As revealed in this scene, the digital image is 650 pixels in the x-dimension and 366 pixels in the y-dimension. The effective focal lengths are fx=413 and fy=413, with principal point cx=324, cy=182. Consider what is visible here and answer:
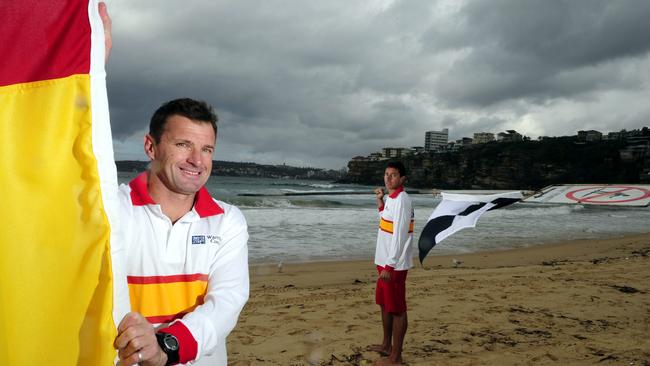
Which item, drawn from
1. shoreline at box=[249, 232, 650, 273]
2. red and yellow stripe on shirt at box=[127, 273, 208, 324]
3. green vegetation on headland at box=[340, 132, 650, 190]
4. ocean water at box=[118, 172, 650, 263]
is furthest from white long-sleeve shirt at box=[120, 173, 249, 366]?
green vegetation on headland at box=[340, 132, 650, 190]

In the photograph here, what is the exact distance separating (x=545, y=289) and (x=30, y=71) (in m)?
9.08

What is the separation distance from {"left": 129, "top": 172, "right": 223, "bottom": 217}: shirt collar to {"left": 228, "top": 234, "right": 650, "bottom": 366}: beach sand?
11.3ft

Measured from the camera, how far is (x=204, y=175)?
1885mm

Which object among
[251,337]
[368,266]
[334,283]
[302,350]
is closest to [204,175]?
[302,350]

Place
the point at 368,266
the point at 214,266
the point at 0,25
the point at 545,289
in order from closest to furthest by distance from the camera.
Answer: the point at 0,25 < the point at 214,266 < the point at 545,289 < the point at 368,266

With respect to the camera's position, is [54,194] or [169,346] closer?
[54,194]

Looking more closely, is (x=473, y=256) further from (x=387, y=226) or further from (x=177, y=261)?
(x=177, y=261)

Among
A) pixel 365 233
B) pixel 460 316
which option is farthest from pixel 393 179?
pixel 365 233

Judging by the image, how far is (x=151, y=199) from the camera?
6.24ft

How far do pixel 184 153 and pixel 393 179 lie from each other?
133 inches

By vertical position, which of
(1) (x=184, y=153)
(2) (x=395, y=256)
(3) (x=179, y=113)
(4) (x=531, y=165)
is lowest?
(2) (x=395, y=256)

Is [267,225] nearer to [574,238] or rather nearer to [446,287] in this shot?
[446,287]

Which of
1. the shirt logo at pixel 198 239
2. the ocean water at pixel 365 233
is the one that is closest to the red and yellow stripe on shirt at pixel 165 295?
the shirt logo at pixel 198 239

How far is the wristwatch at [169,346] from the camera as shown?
138cm
